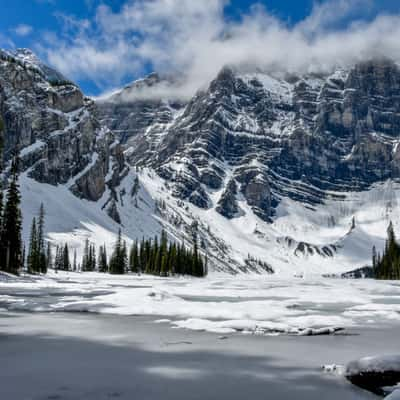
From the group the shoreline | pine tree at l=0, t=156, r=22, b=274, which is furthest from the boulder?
pine tree at l=0, t=156, r=22, b=274

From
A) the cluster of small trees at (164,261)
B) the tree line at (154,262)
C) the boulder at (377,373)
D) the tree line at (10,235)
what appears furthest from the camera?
the tree line at (154,262)

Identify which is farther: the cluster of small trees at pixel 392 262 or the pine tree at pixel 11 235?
the cluster of small trees at pixel 392 262

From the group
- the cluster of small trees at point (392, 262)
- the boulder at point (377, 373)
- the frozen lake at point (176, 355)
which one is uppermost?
the cluster of small trees at point (392, 262)

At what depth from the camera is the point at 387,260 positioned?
395ft

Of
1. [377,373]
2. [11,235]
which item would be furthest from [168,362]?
[11,235]

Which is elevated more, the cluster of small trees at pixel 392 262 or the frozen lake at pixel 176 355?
the cluster of small trees at pixel 392 262

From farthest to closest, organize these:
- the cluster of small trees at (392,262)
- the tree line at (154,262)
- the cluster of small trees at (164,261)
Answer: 1. the tree line at (154,262)
2. the cluster of small trees at (164,261)
3. the cluster of small trees at (392,262)

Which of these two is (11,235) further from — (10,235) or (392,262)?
(392,262)

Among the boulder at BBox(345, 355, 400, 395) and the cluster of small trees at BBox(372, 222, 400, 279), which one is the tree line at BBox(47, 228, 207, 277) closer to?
the cluster of small trees at BBox(372, 222, 400, 279)

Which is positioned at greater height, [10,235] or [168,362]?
[10,235]

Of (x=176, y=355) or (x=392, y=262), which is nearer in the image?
(x=176, y=355)

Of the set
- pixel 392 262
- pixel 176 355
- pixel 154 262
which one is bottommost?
pixel 176 355

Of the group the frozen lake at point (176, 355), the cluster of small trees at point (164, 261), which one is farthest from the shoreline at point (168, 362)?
the cluster of small trees at point (164, 261)

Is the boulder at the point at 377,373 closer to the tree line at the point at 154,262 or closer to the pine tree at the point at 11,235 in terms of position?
the pine tree at the point at 11,235
